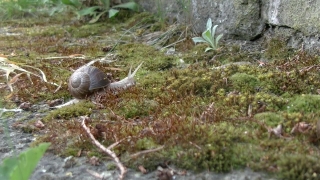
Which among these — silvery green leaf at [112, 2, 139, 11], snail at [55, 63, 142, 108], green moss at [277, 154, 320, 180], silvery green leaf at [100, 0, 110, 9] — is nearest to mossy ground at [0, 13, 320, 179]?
green moss at [277, 154, 320, 180]

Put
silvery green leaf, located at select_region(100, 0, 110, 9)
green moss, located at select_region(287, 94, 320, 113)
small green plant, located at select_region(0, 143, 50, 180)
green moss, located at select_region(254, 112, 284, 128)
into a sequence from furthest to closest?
silvery green leaf, located at select_region(100, 0, 110, 9) < green moss, located at select_region(287, 94, 320, 113) < green moss, located at select_region(254, 112, 284, 128) < small green plant, located at select_region(0, 143, 50, 180)

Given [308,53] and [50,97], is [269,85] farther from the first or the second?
[50,97]

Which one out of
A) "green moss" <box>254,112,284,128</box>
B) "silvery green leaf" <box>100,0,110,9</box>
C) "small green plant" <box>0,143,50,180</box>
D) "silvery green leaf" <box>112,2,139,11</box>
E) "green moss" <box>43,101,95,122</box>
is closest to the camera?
"small green plant" <box>0,143,50,180</box>

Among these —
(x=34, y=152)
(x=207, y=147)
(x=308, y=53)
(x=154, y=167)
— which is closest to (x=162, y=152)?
(x=154, y=167)

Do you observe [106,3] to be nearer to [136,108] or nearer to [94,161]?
[136,108]

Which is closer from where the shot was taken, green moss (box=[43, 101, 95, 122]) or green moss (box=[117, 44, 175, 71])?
green moss (box=[43, 101, 95, 122])

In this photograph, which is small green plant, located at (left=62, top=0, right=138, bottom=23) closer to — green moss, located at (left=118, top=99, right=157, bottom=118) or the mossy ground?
the mossy ground
